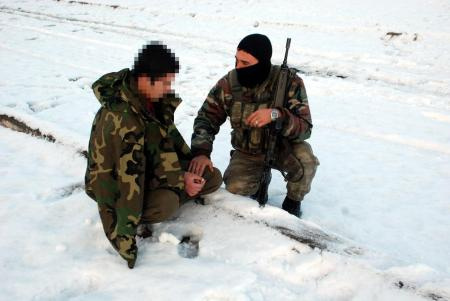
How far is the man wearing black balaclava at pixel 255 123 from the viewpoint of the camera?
3012 millimetres

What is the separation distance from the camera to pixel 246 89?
3232mm

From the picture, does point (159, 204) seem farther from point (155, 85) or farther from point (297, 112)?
point (297, 112)

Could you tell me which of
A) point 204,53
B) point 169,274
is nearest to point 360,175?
point 169,274

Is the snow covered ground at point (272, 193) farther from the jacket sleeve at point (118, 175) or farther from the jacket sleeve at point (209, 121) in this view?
the jacket sleeve at point (209, 121)

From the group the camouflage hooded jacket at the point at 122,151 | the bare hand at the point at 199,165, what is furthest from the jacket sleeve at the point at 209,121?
the camouflage hooded jacket at the point at 122,151

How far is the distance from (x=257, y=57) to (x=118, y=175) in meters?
1.36

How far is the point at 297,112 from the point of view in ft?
10.2

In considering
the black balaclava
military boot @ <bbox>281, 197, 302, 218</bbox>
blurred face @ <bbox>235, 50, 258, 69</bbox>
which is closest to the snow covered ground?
military boot @ <bbox>281, 197, 302, 218</bbox>

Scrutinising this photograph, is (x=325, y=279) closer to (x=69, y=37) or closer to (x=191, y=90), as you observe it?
(x=191, y=90)

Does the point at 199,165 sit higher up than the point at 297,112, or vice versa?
the point at 297,112

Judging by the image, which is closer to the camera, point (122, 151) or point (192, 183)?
point (122, 151)

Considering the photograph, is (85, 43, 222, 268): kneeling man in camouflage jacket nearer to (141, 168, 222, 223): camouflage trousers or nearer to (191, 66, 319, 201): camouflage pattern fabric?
(141, 168, 222, 223): camouflage trousers

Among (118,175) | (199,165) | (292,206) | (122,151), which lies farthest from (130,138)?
(292,206)

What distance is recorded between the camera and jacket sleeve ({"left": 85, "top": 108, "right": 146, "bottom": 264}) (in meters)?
2.30
